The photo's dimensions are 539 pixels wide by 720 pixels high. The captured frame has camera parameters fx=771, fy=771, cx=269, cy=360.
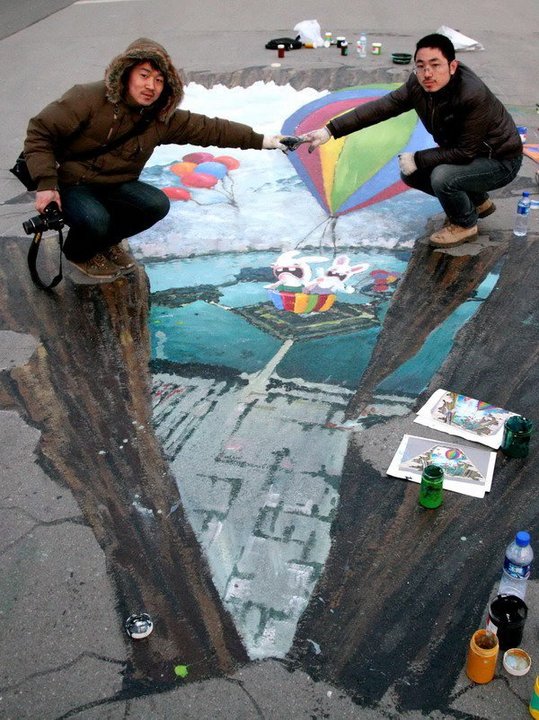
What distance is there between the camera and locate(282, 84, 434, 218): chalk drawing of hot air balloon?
5523 millimetres

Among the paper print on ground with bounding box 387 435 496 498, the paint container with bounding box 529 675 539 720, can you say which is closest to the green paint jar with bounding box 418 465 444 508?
the paper print on ground with bounding box 387 435 496 498

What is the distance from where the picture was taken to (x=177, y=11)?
1173cm

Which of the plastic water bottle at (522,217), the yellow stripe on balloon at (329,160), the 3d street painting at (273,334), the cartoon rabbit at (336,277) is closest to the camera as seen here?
the 3d street painting at (273,334)

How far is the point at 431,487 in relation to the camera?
2906mm

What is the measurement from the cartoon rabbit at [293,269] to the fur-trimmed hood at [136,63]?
1168 mm

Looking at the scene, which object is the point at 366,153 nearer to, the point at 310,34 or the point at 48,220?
the point at 48,220

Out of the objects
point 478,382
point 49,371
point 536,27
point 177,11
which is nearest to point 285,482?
point 478,382

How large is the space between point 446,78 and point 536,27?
23.4 ft

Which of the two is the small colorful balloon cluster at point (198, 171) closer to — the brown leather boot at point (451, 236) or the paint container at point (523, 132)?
the brown leather boot at point (451, 236)

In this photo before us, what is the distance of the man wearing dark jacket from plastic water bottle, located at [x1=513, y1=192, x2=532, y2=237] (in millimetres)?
231

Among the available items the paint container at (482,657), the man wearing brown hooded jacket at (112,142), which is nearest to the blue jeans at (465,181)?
the man wearing brown hooded jacket at (112,142)

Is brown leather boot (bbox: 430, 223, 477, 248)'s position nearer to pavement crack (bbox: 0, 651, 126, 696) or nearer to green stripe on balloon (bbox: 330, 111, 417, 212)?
green stripe on balloon (bbox: 330, 111, 417, 212)

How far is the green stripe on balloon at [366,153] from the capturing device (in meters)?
5.60

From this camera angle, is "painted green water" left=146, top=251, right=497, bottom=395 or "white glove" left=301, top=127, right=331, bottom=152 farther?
"white glove" left=301, top=127, right=331, bottom=152
